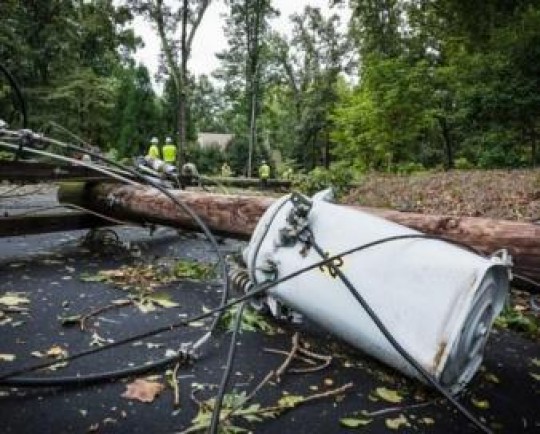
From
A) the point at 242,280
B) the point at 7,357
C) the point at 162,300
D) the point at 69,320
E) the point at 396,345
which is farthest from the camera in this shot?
the point at 162,300

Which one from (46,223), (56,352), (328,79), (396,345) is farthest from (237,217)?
(328,79)

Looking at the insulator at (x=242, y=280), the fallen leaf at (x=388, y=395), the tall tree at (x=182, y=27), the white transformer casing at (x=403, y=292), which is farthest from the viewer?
the tall tree at (x=182, y=27)

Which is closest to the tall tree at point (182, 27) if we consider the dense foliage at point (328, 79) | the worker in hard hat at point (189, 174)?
the dense foliage at point (328, 79)

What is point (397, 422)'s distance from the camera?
2.05m

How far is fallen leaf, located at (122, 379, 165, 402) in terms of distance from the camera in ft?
6.91

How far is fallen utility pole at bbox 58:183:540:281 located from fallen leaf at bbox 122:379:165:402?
162 cm

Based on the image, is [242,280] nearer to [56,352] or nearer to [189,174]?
[56,352]

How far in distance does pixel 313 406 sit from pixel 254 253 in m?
0.87

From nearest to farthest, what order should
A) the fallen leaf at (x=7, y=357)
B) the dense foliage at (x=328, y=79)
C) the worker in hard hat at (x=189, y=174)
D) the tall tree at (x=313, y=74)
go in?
the fallen leaf at (x=7, y=357) → the worker in hard hat at (x=189, y=174) → the dense foliage at (x=328, y=79) → the tall tree at (x=313, y=74)

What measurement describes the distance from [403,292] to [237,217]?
196 cm

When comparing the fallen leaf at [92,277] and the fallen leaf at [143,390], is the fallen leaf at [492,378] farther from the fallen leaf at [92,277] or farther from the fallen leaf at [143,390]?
the fallen leaf at [92,277]

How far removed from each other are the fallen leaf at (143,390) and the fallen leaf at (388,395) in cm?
91

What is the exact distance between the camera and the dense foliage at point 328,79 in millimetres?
13656

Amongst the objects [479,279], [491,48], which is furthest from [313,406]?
[491,48]
